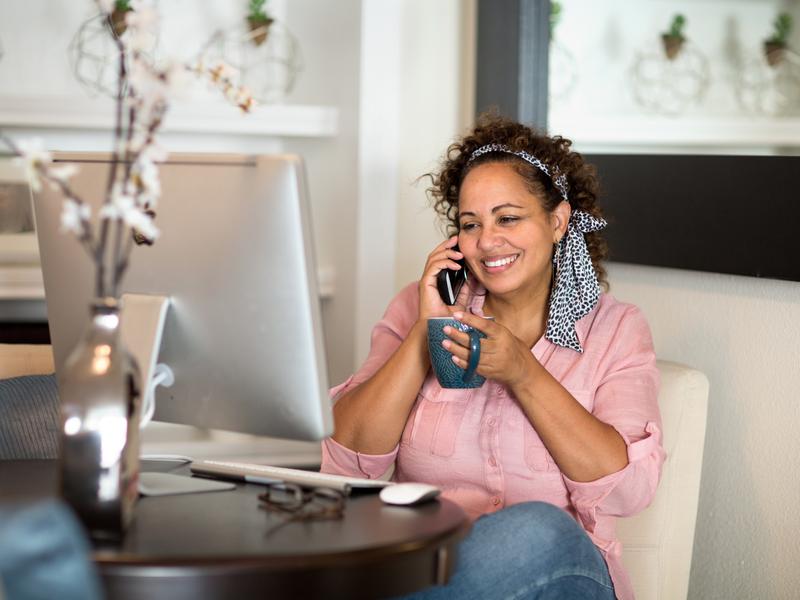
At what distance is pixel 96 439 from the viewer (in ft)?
4.00

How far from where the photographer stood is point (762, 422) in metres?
2.05

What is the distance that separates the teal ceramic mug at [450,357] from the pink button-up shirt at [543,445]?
13cm

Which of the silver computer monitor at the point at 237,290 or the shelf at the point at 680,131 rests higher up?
the shelf at the point at 680,131

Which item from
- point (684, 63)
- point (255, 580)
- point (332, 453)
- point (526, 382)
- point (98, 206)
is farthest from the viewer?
point (684, 63)

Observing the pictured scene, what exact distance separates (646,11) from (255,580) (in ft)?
5.40

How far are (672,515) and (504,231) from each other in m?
0.52

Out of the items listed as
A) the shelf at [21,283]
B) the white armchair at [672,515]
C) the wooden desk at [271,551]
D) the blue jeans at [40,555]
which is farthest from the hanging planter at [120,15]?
the blue jeans at [40,555]

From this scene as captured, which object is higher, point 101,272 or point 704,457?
point 101,272

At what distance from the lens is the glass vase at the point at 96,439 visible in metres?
1.22

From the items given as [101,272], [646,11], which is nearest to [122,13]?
[646,11]

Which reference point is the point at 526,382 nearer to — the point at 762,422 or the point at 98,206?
the point at 762,422

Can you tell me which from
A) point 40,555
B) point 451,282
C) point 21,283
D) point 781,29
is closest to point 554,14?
point 781,29

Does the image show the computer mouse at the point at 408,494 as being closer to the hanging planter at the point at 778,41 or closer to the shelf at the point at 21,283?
the hanging planter at the point at 778,41

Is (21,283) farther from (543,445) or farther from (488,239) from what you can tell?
(543,445)
